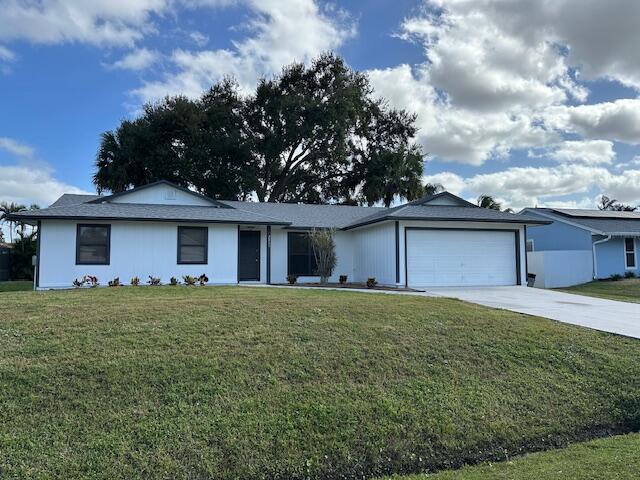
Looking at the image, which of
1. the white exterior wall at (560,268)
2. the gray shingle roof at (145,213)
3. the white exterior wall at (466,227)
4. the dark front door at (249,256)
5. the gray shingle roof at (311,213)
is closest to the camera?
the gray shingle roof at (145,213)

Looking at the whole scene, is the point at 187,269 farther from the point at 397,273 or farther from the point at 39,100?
the point at 39,100

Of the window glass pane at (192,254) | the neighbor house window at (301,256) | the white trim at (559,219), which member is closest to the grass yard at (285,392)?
the window glass pane at (192,254)

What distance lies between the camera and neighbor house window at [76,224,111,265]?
15.9 m

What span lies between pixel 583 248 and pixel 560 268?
9.24 ft

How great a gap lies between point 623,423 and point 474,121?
17.5 m

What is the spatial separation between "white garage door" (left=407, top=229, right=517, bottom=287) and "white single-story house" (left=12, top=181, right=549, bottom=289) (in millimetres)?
39

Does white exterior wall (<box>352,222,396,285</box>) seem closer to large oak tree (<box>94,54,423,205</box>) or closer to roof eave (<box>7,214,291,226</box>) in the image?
roof eave (<box>7,214,291,226</box>)

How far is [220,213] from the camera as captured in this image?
17797 mm

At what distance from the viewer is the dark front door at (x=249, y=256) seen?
18562 mm

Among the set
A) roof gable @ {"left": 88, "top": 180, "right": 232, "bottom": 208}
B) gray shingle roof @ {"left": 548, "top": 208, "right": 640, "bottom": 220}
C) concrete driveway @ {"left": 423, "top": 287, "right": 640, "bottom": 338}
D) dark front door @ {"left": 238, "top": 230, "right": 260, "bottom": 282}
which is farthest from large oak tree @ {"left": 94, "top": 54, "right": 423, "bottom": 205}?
concrete driveway @ {"left": 423, "top": 287, "right": 640, "bottom": 338}

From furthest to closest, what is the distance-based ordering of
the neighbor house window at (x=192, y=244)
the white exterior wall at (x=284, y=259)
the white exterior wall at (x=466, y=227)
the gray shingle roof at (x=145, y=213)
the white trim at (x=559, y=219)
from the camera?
the white trim at (x=559, y=219) < the white exterior wall at (x=284, y=259) < the white exterior wall at (x=466, y=227) < the neighbor house window at (x=192, y=244) < the gray shingle roof at (x=145, y=213)

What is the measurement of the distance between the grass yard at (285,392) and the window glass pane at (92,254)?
25.3 feet

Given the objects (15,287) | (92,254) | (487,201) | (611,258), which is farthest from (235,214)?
(487,201)

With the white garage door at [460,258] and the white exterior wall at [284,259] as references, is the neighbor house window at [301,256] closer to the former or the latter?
the white exterior wall at [284,259]
